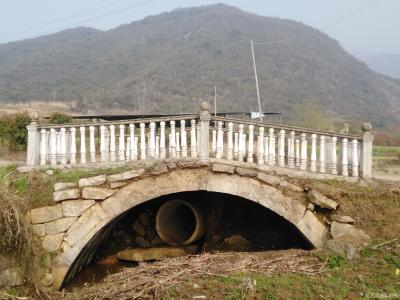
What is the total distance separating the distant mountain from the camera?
4447 cm

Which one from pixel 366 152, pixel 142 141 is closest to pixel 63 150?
pixel 142 141

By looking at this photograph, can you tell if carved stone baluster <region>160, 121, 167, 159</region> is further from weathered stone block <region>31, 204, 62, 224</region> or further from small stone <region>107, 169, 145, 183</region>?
weathered stone block <region>31, 204, 62, 224</region>

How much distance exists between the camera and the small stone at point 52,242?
7.84 m

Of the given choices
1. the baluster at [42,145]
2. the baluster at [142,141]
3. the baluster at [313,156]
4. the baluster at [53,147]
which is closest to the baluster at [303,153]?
the baluster at [313,156]

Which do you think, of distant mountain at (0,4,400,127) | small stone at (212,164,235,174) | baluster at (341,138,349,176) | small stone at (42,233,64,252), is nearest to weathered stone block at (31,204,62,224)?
small stone at (42,233,64,252)

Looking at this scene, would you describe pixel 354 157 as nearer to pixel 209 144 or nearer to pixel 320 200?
pixel 320 200

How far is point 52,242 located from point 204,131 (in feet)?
11.6

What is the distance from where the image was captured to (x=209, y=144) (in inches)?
326

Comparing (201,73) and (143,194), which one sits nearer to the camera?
(143,194)

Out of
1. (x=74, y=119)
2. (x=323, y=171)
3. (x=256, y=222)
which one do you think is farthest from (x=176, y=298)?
(x=74, y=119)

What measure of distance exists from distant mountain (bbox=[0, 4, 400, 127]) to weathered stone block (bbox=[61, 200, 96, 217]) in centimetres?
3137

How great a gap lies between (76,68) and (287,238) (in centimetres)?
5545

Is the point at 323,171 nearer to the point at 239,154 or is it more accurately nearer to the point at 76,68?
the point at 239,154

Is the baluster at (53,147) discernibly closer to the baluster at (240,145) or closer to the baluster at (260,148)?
the baluster at (240,145)
